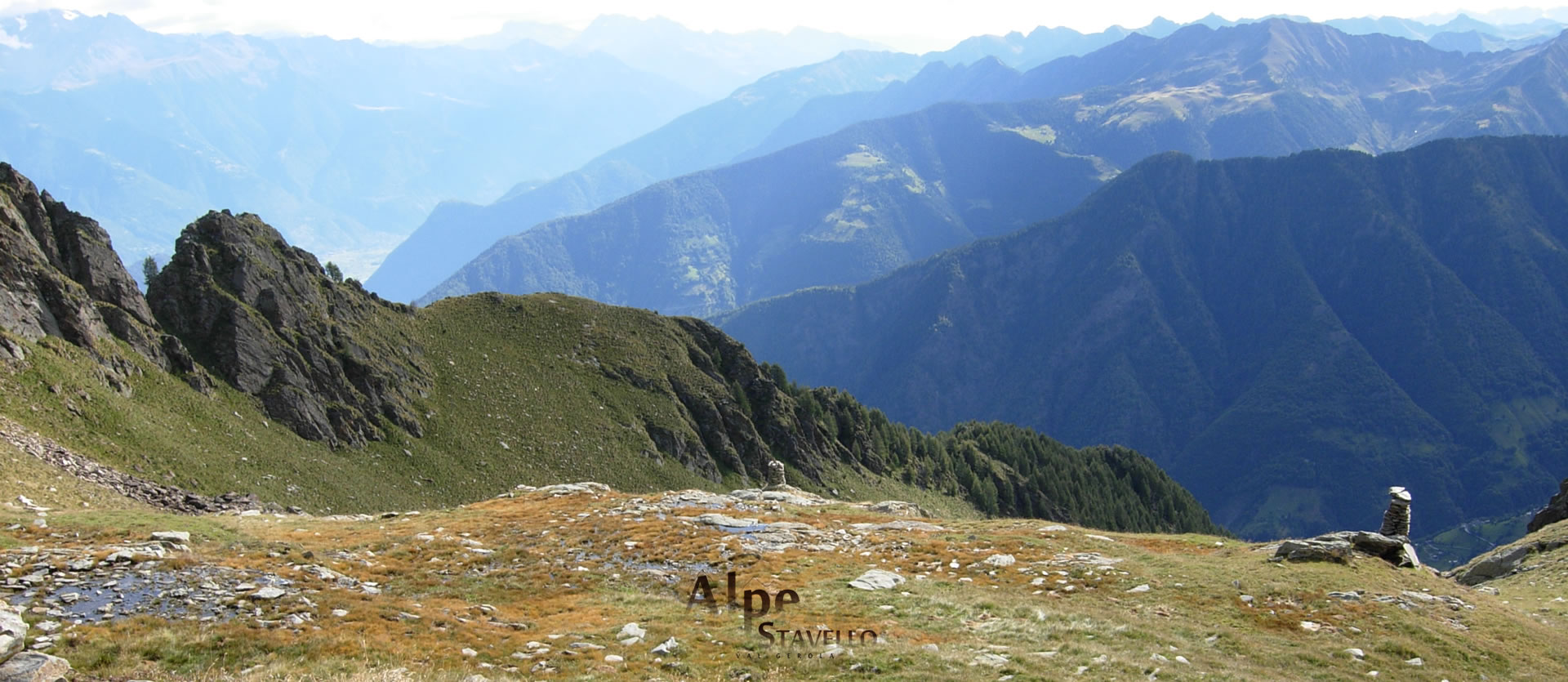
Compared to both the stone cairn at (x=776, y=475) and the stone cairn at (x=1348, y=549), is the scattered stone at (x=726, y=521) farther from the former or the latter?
the stone cairn at (x=776, y=475)

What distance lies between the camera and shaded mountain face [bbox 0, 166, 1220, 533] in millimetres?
65500

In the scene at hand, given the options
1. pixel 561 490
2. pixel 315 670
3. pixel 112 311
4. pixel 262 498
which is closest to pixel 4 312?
pixel 112 311

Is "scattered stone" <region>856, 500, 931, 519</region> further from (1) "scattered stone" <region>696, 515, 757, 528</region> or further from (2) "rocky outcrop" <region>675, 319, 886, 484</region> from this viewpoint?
(2) "rocky outcrop" <region>675, 319, 886, 484</region>

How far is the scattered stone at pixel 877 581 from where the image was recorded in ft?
106

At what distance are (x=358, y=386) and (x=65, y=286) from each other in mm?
29004

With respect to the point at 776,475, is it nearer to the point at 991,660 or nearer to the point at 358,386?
the point at 358,386

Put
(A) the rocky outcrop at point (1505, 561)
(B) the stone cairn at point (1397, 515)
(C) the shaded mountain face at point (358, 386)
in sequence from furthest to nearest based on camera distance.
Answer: (C) the shaded mountain face at point (358, 386) → (A) the rocky outcrop at point (1505, 561) → (B) the stone cairn at point (1397, 515)

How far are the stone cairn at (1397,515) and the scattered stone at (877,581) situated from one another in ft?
80.7

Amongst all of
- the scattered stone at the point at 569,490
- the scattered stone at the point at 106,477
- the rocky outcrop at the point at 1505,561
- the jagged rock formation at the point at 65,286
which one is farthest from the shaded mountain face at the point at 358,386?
the rocky outcrop at the point at 1505,561

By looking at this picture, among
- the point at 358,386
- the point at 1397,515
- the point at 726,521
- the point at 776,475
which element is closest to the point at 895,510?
the point at 726,521

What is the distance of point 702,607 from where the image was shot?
29094mm

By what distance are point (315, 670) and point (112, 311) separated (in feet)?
236

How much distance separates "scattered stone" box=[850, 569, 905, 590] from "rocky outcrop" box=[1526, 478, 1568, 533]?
→ 6946cm

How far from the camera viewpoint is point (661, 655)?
23.5m
